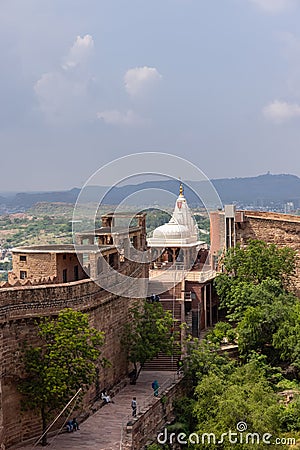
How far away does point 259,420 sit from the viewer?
70.2ft

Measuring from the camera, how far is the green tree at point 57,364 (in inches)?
818

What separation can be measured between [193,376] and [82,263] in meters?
6.07

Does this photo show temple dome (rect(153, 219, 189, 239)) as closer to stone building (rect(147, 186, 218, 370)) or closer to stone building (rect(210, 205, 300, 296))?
stone building (rect(147, 186, 218, 370))

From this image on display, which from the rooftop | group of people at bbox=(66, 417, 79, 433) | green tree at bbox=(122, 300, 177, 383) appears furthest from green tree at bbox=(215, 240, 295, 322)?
group of people at bbox=(66, 417, 79, 433)

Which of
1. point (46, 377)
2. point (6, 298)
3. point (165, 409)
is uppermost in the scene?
point (6, 298)

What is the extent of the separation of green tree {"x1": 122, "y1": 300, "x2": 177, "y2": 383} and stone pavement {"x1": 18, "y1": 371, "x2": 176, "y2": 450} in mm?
988

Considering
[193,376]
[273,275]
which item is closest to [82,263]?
[193,376]

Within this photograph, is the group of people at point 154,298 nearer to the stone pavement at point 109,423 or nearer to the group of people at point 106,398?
the stone pavement at point 109,423

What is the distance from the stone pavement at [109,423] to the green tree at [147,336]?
0.99 metres

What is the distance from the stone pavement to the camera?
69.3 feet

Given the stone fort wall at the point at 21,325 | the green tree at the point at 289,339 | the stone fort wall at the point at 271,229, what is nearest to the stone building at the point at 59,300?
the stone fort wall at the point at 21,325

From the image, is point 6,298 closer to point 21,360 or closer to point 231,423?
point 21,360

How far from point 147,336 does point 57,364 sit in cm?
665

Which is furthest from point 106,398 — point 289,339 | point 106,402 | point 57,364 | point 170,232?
point 170,232
